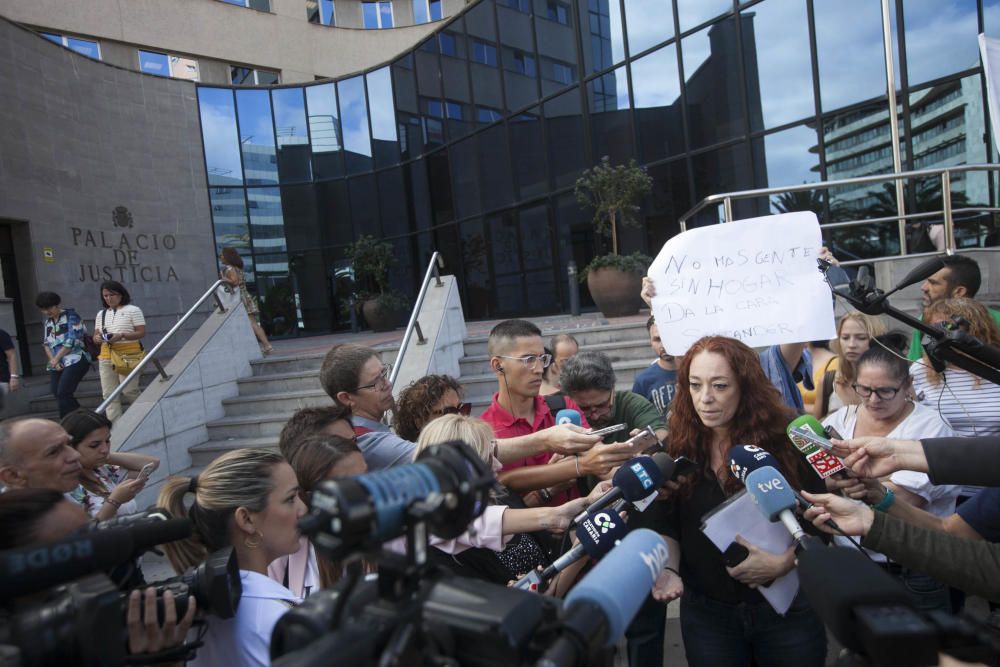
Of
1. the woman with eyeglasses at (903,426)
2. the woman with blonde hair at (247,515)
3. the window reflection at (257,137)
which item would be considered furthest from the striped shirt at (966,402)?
the window reflection at (257,137)

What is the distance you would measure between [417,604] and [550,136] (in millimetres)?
14509

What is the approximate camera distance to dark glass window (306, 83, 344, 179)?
63.3 feet

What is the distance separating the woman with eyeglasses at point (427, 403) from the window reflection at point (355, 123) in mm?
16997

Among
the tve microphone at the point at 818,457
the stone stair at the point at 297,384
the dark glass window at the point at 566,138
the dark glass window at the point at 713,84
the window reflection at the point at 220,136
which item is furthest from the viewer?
the window reflection at the point at 220,136

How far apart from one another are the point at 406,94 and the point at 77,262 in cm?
956

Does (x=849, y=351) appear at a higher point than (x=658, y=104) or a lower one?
lower

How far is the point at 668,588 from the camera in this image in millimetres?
2166

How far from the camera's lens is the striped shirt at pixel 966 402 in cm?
285

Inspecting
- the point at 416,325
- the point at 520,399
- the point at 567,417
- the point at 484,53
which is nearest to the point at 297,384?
the point at 416,325

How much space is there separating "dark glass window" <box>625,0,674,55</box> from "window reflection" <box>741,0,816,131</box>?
1693 millimetres

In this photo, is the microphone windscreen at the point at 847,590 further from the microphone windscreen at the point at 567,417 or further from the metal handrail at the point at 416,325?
the metal handrail at the point at 416,325

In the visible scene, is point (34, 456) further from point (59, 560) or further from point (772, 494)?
point (772, 494)

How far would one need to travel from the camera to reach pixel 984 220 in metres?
8.84

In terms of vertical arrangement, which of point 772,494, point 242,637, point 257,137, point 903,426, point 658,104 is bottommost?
point 242,637
